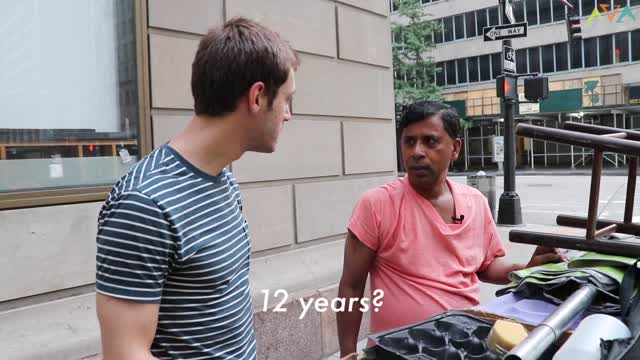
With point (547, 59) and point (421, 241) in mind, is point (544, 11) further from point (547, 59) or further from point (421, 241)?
point (421, 241)

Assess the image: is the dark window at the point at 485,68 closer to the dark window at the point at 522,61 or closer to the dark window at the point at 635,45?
the dark window at the point at 522,61

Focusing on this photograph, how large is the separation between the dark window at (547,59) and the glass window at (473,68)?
474 centimetres

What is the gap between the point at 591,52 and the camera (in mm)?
35875

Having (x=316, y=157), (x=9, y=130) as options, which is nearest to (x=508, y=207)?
(x=316, y=157)

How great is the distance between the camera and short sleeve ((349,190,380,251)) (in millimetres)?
2551

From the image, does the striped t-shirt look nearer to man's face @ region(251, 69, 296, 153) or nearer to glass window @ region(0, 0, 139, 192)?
man's face @ region(251, 69, 296, 153)

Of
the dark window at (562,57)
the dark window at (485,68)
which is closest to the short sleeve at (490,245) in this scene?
the dark window at (562,57)

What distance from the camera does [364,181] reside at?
6.00 meters

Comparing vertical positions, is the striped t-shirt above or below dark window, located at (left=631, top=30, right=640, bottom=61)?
below

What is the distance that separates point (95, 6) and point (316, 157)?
240 centimetres

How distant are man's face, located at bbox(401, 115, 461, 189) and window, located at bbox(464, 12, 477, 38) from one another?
40364 mm

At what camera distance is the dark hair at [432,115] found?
2.64m

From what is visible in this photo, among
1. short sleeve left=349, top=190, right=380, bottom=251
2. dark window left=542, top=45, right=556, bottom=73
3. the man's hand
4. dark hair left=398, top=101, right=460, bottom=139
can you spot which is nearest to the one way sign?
dark hair left=398, top=101, right=460, bottom=139

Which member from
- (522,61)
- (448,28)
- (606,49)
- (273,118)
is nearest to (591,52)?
(606,49)
